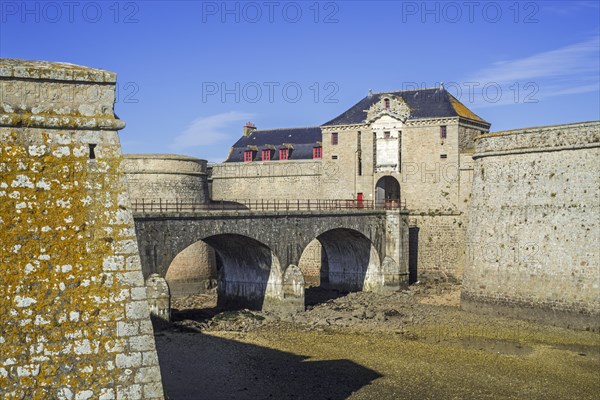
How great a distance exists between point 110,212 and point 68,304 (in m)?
1.07

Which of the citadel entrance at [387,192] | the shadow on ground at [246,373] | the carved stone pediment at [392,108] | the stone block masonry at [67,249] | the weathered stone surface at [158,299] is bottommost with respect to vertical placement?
the shadow on ground at [246,373]

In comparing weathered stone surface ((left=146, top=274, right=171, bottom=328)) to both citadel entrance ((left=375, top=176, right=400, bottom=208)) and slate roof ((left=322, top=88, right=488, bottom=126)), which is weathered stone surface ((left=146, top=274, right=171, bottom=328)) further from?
slate roof ((left=322, top=88, right=488, bottom=126))

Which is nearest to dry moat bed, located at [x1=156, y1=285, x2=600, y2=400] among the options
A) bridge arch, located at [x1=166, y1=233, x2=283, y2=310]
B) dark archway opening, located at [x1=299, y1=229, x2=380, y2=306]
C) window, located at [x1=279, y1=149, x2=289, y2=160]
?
bridge arch, located at [x1=166, y1=233, x2=283, y2=310]

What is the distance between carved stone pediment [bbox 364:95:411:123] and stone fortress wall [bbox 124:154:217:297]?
41.7 feet

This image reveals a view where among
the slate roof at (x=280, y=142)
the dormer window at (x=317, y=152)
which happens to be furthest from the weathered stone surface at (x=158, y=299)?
the slate roof at (x=280, y=142)

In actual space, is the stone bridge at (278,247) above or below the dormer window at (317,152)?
below

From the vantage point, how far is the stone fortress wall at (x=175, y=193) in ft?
123

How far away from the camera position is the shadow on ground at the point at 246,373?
19312 millimetres

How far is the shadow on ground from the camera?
1931cm

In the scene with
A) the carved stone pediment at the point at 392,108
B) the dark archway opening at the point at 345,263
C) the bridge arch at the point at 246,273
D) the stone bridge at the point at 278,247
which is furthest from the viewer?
the carved stone pediment at the point at 392,108

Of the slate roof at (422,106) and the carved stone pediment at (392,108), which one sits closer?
the slate roof at (422,106)

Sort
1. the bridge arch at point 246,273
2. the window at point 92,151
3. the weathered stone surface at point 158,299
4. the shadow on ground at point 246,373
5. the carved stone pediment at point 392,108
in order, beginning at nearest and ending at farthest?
1. the window at point 92,151
2. the shadow on ground at point 246,373
3. the weathered stone surface at point 158,299
4. the bridge arch at point 246,273
5. the carved stone pediment at point 392,108

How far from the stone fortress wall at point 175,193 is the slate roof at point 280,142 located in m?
12.5

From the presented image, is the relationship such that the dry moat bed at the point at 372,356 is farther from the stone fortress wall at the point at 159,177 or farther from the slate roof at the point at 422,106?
the slate roof at the point at 422,106
